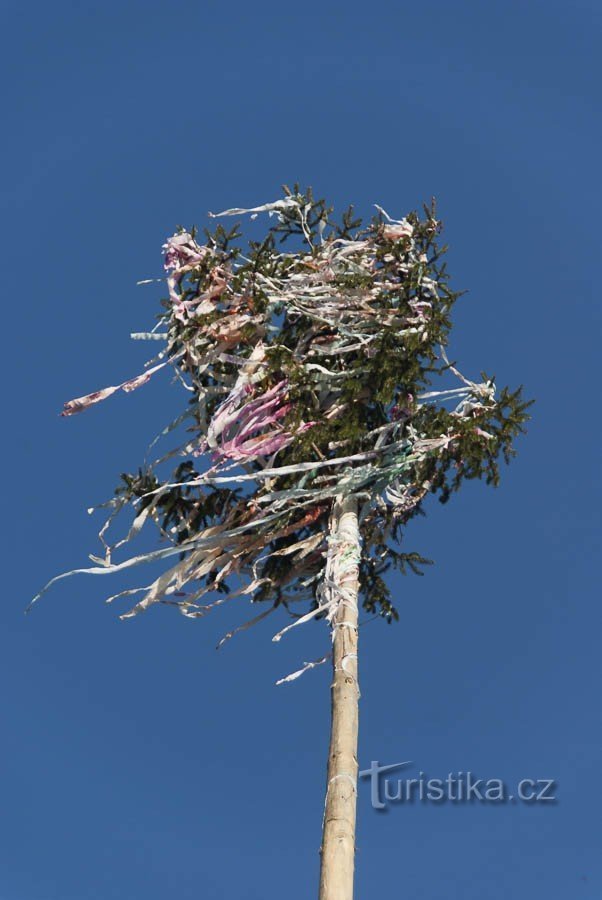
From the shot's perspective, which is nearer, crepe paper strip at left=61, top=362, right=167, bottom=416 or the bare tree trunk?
the bare tree trunk

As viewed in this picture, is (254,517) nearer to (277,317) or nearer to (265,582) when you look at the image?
(265,582)

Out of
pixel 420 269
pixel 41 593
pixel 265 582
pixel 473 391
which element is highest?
pixel 420 269

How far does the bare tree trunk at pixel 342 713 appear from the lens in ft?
33.2

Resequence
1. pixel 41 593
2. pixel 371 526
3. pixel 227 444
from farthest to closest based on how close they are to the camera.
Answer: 1. pixel 371 526
2. pixel 227 444
3. pixel 41 593

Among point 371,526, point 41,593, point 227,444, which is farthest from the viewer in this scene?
point 371,526

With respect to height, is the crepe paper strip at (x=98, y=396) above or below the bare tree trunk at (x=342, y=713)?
above

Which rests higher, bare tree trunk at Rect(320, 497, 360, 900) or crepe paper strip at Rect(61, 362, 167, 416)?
crepe paper strip at Rect(61, 362, 167, 416)

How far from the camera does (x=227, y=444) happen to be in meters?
14.1

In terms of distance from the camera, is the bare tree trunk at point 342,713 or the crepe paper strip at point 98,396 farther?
the crepe paper strip at point 98,396

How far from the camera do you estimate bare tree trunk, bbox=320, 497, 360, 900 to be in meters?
10.1

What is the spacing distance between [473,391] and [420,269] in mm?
1572

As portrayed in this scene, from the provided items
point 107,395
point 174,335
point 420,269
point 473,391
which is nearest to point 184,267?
point 174,335

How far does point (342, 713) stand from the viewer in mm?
11492

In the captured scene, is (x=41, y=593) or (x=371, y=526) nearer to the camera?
(x=41, y=593)
